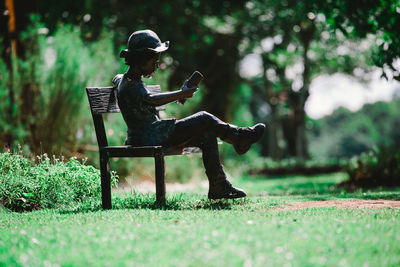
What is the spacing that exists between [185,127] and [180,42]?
1190cm

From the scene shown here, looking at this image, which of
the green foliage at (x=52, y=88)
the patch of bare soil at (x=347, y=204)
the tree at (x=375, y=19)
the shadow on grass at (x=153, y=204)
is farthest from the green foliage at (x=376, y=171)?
the green foliage at (x=52, y=88)

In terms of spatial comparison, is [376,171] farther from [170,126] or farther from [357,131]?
[357,131]

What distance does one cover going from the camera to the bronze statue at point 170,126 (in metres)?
5.51

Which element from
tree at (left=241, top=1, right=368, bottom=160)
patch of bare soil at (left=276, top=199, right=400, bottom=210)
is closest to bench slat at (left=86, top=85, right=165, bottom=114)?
patch of bare soil at (left=276, top=199, right=400, bottom=210)

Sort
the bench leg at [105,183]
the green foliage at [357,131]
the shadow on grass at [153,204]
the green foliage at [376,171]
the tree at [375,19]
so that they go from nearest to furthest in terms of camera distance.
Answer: the shadow on grass at [153,204] < the bench leg at [105,183] < the tree at [375,19] < the green foliage at [376,171] < the green foliage at [357,131]

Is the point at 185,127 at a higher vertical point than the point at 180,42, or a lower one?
lower

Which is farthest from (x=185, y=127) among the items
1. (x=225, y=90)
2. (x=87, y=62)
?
(x=225, y=90)

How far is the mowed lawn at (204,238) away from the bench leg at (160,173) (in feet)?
1.15

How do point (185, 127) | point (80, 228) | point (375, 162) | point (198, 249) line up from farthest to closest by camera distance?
1. point (375, 162)
2. point (185, 127)
3. point (80, 228)
4. point (198, 249)

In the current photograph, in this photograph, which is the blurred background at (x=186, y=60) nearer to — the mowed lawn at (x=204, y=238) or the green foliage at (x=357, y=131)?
the mowed lawn at (x=204, y=238)

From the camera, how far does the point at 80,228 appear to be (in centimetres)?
430

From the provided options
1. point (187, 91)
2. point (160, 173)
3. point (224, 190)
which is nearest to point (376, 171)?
point (224, 190)

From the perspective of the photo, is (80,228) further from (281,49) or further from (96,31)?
(281,49)

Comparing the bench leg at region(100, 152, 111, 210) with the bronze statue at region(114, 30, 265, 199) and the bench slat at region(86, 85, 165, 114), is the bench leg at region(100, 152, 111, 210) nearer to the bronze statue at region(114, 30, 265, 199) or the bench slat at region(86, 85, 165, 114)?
the bronze statue at region(114, 30, 265, 199)
